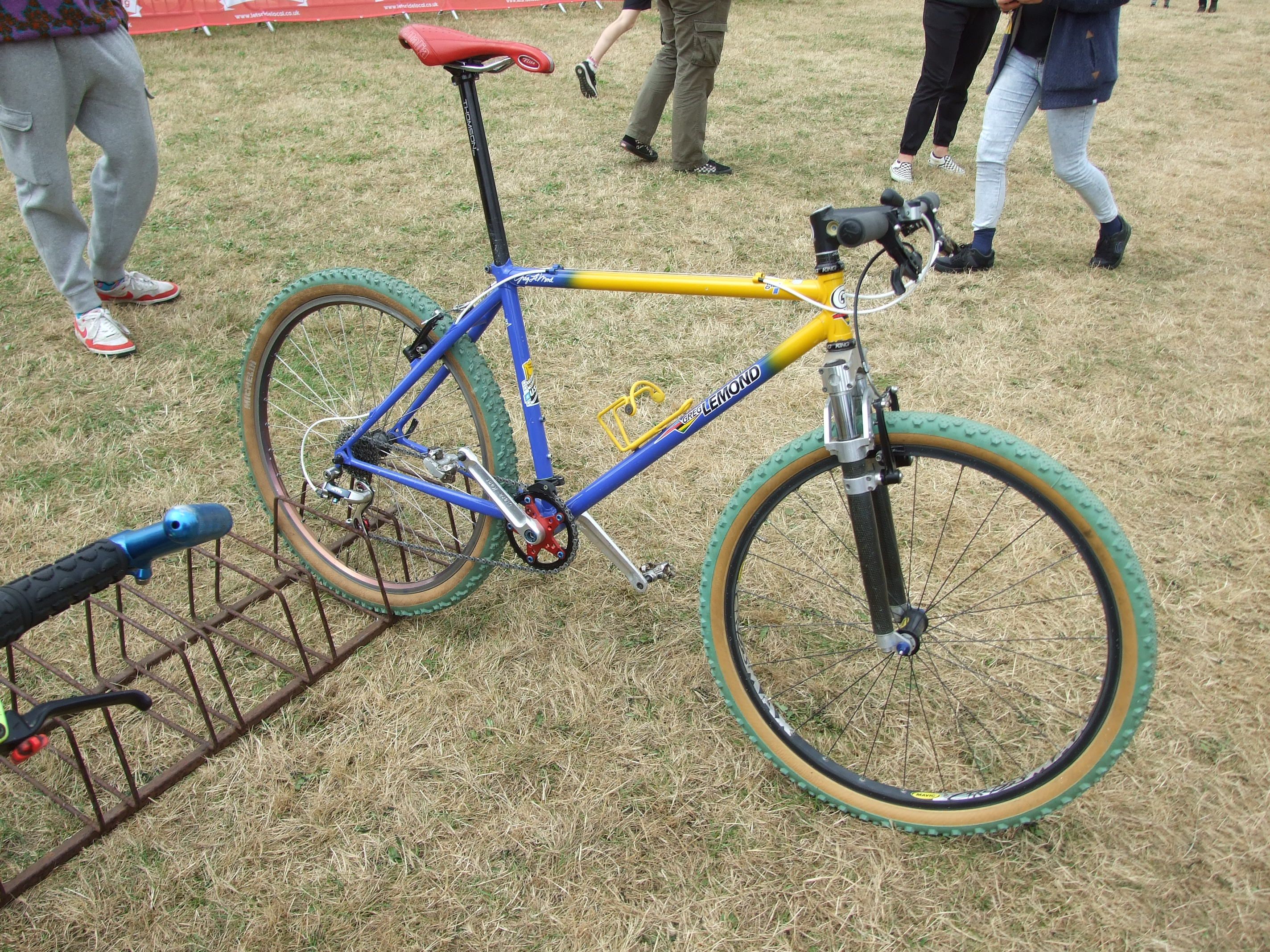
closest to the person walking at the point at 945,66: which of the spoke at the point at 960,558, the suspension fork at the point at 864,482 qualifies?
the spoke at the point at 960,558

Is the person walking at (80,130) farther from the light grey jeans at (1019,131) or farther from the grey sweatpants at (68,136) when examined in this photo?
the light grey jeans at (1019,131)

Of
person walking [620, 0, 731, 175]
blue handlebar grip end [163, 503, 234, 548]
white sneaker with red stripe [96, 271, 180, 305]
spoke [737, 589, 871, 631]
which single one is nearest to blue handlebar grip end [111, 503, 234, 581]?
blue handlebar grip end [163, 503, 234, 548]

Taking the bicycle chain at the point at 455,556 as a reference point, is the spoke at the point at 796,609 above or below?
below

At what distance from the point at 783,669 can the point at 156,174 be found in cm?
359

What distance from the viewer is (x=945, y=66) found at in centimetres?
574

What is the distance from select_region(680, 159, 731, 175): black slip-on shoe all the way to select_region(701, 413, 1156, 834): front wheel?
11.9 feet

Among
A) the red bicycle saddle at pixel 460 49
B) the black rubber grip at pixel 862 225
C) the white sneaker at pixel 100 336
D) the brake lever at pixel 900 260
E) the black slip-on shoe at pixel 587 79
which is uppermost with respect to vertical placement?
the red bicycle saddle at pixel 460 49

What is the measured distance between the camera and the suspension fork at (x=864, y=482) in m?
1.85

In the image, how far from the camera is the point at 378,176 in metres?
6.32

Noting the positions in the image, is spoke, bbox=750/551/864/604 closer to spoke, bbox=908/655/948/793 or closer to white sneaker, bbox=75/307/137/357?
spoke, bbox=908/655/948/793

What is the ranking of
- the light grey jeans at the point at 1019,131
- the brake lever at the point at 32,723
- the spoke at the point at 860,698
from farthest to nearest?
the light grey jeans at the point at 1019,131
the spoke at the point at 860,698
the brake lever at the point at 32,723

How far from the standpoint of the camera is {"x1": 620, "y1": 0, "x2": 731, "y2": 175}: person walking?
5.62 meters

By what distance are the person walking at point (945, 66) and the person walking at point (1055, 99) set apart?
46.9 inches

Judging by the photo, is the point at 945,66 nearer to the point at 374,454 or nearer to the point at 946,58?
the point at 946,58
